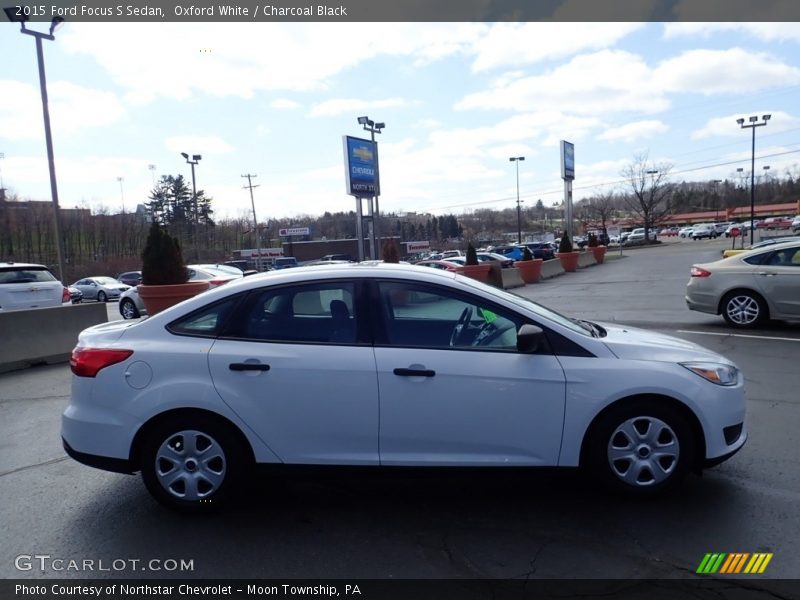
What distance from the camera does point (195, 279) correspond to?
17.1m

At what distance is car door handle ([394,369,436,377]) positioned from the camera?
12.5ft

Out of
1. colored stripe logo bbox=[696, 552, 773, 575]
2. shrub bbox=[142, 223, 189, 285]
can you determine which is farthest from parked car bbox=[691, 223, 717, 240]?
colored stripe logo bbox=[696, 552, 773, 575]

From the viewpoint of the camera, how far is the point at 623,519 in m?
3.76

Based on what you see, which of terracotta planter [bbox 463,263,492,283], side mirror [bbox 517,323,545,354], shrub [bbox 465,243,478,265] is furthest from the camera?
shrub [bbox 465,243,478,265]

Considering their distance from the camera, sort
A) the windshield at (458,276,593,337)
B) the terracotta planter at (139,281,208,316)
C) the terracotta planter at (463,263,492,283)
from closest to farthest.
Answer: the windshield at (458,276,593,337) < the terracotta planter at (139,281,208,316) < the terracotta planter at (463,263,492,283)

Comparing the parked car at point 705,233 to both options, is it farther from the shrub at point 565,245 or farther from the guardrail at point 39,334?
the guardrail at point 39,334

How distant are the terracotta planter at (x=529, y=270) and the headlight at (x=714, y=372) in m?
21.4

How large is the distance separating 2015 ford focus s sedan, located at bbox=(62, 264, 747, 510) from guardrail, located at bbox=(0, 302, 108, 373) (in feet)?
21.4

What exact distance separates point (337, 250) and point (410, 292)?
74315 millimetres

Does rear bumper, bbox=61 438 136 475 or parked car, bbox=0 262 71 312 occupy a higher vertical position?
parked car, bbox=0 262 71 312

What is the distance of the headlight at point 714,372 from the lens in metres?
3.98

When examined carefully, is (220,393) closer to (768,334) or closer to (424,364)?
(424,364)

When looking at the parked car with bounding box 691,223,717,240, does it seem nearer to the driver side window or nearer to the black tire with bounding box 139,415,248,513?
the driver side window

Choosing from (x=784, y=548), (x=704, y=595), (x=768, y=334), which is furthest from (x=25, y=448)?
(x=768, y=334)
